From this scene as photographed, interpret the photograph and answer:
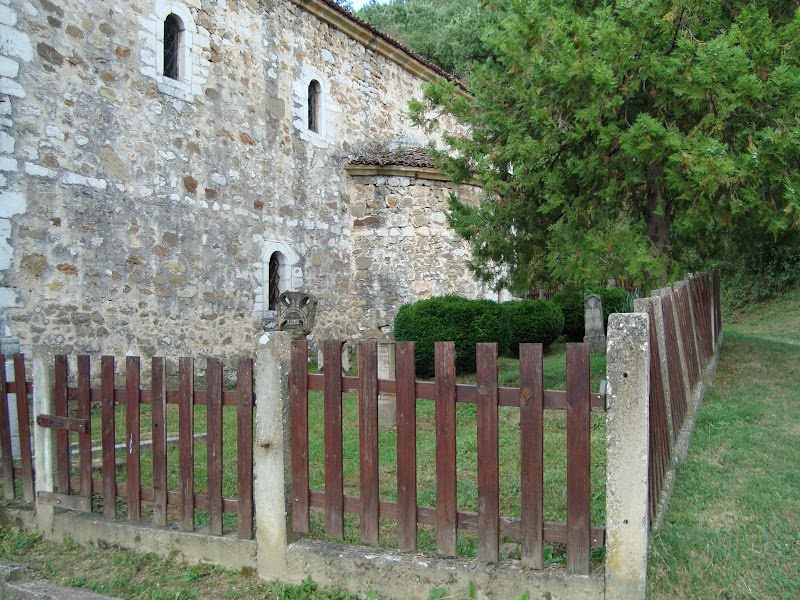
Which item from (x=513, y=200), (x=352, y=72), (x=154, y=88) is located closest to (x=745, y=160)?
(x=513, y=200)

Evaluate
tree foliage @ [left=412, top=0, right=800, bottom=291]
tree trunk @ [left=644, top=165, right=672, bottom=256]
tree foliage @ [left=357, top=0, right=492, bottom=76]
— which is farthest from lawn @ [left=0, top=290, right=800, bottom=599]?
tree foliage @ [left=357, top=0, right=492, bottom=76]

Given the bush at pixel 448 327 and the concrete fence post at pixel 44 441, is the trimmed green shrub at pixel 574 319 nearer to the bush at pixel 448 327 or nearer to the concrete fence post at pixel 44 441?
the bush at pixel 448 327

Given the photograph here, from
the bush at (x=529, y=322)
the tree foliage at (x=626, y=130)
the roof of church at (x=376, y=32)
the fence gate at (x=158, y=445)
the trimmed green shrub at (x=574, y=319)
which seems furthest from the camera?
the trimmed green shrub at (x=574, y=319)

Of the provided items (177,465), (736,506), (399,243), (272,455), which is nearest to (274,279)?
(399,243)

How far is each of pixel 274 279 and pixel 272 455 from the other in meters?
8.88

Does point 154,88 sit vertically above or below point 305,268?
→ above

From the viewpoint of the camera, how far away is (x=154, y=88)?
31.3ft

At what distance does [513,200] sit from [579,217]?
1.11m

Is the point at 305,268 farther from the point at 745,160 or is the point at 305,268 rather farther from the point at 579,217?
the point at 745,160

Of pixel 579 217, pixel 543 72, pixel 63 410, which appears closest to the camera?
pixel 63 410

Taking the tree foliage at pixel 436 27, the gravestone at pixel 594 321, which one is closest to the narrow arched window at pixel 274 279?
the gravestone at pixel 594 321

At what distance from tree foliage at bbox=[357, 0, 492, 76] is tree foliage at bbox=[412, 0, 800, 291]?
598 inches

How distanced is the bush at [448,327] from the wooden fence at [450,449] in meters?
7.63

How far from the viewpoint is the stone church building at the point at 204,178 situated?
8.04m
